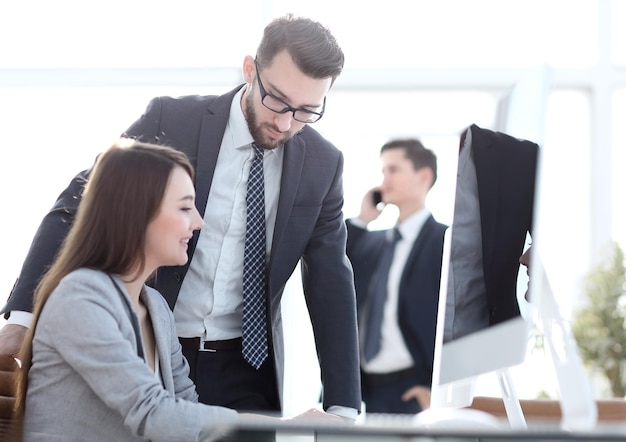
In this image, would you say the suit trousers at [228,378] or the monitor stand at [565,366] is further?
the suit trousers at [228,378]

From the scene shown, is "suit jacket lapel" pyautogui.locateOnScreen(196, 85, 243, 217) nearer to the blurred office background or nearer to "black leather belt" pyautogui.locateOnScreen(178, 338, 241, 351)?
"black leather belt" pyautogui.locateOnScreen(178, 338, 241, 351)

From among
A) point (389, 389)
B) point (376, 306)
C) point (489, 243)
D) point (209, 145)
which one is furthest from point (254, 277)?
point (389, 389)

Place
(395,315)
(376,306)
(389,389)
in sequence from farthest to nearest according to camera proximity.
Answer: (389,389) → (376,306) → (395,315)

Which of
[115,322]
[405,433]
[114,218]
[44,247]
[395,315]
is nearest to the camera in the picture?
[405,433]

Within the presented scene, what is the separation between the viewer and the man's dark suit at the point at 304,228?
7.61 ft

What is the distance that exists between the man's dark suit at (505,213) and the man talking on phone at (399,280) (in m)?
0.77

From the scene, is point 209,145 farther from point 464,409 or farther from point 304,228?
point 464,409

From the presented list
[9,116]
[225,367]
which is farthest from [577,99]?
[225,367]

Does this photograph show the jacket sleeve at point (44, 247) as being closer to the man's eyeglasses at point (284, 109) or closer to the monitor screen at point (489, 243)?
the man's eyeglasses at point (284, 109)

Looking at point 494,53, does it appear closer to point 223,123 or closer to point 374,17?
point 374,17

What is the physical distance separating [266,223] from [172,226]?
0.50 meters

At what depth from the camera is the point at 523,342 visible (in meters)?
1.37

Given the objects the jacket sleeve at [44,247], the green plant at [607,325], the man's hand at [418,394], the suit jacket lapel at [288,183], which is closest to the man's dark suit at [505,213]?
the suit jacket lapel at [288,183]

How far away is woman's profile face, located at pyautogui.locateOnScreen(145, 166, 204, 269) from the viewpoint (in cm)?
188
